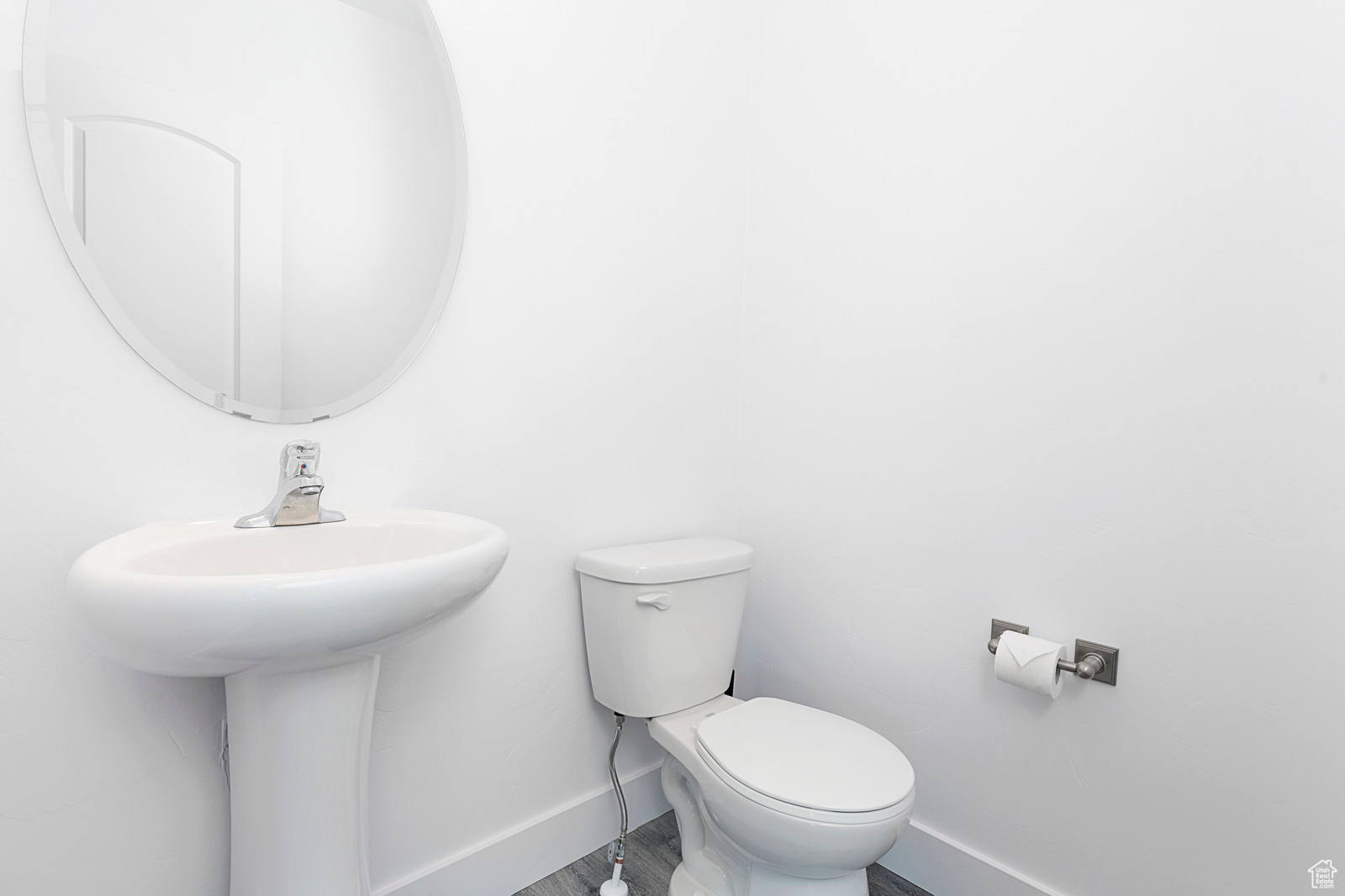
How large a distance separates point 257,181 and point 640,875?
1517 millimetres

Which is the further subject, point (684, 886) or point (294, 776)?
point (684, 886)

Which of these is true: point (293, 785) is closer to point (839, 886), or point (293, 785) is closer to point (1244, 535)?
point (839, 886)

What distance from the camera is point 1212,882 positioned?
1.06m

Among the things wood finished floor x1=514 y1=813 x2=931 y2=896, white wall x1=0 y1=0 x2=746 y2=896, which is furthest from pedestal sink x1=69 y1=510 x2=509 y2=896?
wood finished floor x1=514 y1=813 x2=931 y2=896

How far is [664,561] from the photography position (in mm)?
1379

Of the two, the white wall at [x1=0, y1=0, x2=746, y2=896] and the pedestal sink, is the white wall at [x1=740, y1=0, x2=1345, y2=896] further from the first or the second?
the pedestal sink

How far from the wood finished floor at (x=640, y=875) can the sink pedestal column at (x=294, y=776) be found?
0.59m

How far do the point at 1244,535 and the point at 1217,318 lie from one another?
1.13ft

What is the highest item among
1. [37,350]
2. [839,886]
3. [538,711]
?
[37,350]

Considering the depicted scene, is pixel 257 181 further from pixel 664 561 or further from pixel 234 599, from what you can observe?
pixel 664 561

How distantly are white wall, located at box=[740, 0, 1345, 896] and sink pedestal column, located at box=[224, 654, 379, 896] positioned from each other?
3.52 feet


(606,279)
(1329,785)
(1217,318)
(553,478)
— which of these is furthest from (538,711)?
(1217,318)

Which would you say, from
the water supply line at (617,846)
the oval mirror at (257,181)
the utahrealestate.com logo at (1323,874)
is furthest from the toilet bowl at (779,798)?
the oval mirror at (257,181)

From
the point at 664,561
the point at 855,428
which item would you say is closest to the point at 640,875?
the point at 664,561
